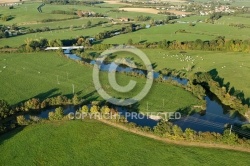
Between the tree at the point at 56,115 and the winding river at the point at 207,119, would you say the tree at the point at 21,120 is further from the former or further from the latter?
the winding river at the point at 207,119

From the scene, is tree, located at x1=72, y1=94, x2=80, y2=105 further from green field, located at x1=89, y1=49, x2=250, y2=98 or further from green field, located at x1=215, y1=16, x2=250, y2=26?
green field, located at x1=215, y1=16, x2=250, y2=26

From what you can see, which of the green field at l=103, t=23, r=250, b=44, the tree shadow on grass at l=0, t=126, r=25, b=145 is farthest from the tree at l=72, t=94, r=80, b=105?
the green field at l=103, t=23, r=250, b=44

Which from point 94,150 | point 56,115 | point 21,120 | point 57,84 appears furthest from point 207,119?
point 57,84

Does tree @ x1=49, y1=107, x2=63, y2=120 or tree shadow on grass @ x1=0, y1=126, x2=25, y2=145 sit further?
tree @ x1=49, y1=107, x2=63, y2=120

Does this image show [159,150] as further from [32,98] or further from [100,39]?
[100,39]

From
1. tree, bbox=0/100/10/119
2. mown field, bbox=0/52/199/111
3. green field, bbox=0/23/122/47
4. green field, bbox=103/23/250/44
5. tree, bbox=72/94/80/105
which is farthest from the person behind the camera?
green field, bbox=103/23/250/44

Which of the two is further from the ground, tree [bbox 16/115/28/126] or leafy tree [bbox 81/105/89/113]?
leafy tree [bbox 81/105/89/113]

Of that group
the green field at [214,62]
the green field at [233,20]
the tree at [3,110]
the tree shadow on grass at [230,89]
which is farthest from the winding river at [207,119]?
the green field at [233,20]

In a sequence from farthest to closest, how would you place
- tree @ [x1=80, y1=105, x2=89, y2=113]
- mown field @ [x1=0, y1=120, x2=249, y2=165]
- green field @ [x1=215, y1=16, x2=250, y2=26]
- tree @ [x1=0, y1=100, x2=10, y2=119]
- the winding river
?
green field @ [x1=215, y1=16, x2=250, y2=26] → tree @ [x1=80, y1=105, x2=89, y2=113] → tree @ [x1=0, y1=100, x2=10, y2=119] → the winding river → mown field @ [x1=0, y1=120, x2=249, y2=165]
